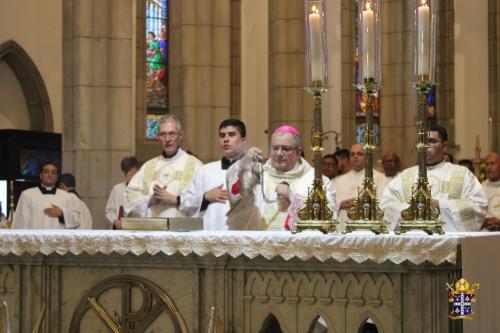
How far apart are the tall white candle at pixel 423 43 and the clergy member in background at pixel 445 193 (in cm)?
216

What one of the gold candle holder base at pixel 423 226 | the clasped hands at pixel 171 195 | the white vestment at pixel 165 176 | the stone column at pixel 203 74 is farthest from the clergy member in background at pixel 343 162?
the gold candle holder base at pixel 423 226

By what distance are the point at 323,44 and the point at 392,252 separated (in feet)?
4.86

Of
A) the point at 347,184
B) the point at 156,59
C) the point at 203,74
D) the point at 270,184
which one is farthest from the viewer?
the point at 156,59

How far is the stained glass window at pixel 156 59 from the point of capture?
24516 mm

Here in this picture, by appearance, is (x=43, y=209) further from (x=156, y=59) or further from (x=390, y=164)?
(x=156, y=59)

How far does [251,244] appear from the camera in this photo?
6570 millimetres

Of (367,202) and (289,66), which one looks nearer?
(367,202)

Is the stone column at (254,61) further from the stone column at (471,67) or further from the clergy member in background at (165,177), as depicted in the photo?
the clergy member in background at (165,177)

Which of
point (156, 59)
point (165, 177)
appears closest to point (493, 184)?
point (165, 177)

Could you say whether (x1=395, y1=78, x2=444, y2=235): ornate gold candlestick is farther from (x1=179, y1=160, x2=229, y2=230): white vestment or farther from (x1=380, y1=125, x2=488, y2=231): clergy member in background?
(x1=179, y1=160, x2=229, y2=230): white vestment

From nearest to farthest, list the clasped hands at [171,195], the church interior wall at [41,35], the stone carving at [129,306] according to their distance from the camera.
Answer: the stone carving at [129,306], the clasped hands at [171,195], the church interior wall at [41,35]

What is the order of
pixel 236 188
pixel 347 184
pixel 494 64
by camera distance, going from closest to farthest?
pixel 236 188, pixel 347 184, pixel 494 64

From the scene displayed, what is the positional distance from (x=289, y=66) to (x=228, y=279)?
38.6ft

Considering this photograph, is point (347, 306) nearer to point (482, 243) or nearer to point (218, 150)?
point (482, 243)
